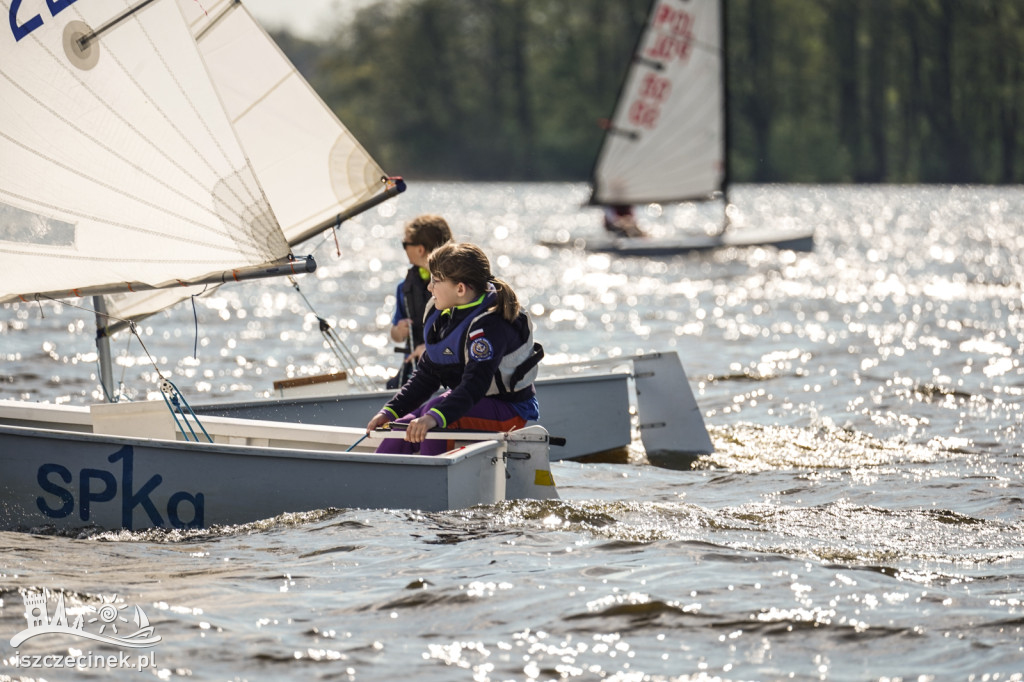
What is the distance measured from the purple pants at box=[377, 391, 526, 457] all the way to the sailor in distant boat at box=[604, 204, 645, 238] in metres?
18.5

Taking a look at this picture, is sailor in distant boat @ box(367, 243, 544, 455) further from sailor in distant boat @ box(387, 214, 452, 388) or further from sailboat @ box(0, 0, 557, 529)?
sailor in distant boat @ box(387, 214, 452, 388)

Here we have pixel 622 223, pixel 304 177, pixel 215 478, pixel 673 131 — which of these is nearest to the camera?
pixel 215 478

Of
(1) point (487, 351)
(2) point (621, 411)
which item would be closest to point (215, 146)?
(1) point (487, 351)

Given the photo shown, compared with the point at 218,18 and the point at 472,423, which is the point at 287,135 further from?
the point at 472,423

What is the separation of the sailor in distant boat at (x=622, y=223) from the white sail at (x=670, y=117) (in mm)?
982

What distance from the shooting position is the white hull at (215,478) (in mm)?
5383

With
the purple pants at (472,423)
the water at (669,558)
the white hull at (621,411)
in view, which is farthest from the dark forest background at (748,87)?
the purple pants at (472,423)

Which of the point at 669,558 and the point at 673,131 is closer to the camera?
the point at 669,558

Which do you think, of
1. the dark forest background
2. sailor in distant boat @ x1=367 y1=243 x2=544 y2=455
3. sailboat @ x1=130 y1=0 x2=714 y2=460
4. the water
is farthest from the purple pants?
the dark forest background

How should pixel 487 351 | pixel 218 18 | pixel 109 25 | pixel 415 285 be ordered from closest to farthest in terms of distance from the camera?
pixel 487 351, pixel 109 25, pixel 415 285, pixel 218 18

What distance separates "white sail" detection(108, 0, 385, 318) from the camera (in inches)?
289

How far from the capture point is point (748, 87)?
68.0 metres

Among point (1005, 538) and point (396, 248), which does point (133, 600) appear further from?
point (396, 248)

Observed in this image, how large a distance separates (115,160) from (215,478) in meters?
1.69
